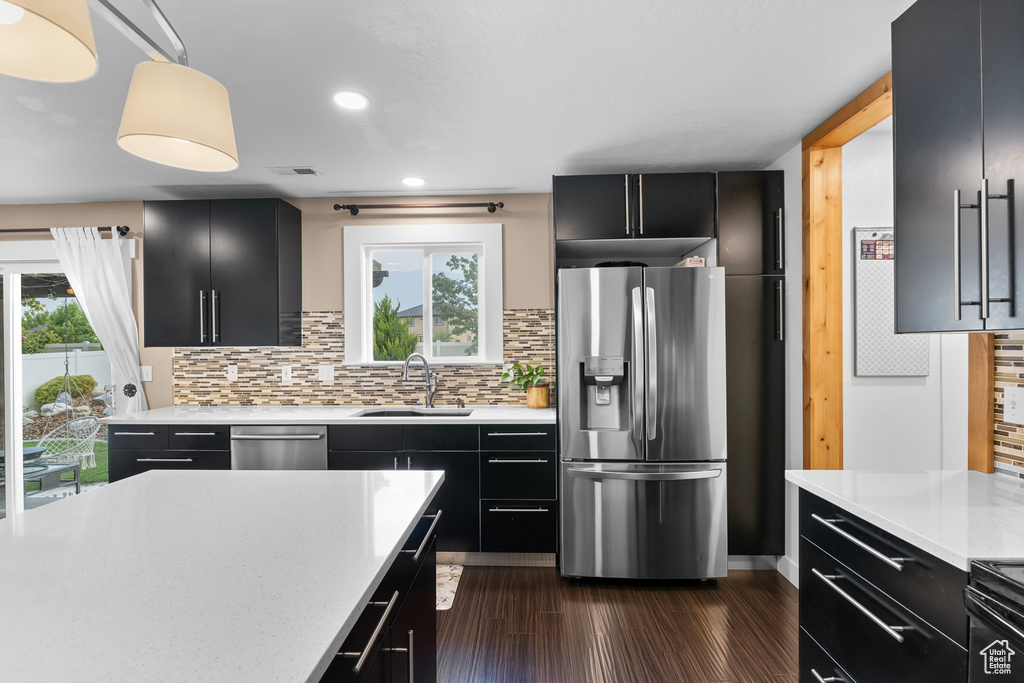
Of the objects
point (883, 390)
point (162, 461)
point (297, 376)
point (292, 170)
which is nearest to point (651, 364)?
point (883, 390)

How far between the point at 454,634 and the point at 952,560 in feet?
6.41

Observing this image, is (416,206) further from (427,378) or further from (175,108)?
(175,108)

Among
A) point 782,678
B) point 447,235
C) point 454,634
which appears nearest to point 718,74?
point 447,235

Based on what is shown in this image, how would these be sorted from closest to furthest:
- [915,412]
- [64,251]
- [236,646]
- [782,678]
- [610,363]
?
[236,646] < [782,678] < [915,412] < [610,363] < [64,251]

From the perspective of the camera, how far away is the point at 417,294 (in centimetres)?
380

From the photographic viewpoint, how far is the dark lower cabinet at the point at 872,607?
1112 millimetres

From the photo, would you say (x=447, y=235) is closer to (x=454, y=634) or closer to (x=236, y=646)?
(x=454, y=634)

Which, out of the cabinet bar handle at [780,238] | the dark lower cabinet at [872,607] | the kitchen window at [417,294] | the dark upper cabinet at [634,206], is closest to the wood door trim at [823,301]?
the cabinet bar handle at [780,238]

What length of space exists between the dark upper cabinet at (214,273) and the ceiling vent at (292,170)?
1.00 feet

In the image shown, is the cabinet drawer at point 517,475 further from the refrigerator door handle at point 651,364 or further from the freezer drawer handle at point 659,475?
the refrigerator door handle at point 651,364

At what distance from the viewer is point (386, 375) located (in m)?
3.72

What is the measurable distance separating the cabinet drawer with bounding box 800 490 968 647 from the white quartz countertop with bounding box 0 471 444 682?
A: 1.16 metres

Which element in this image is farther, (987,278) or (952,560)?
(987,278)

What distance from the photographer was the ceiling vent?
3064 millimetres
